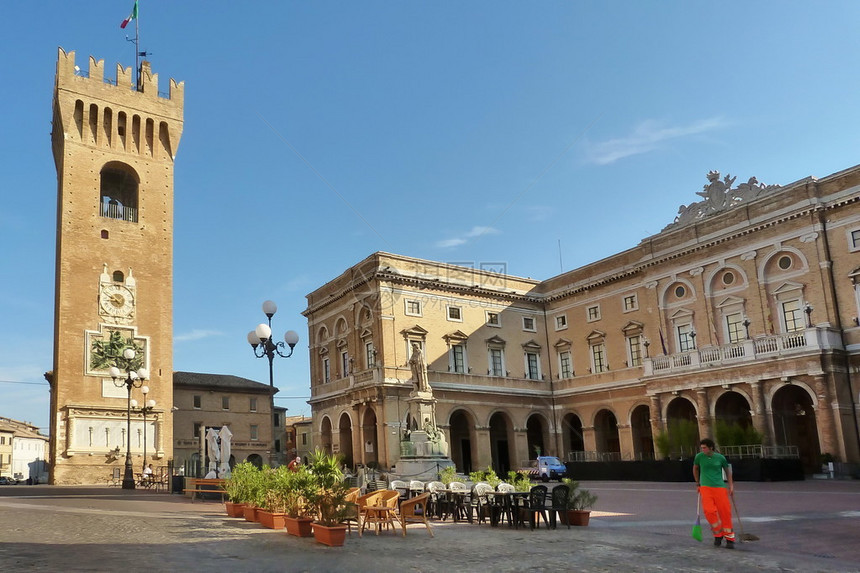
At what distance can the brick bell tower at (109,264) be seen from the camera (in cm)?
4188

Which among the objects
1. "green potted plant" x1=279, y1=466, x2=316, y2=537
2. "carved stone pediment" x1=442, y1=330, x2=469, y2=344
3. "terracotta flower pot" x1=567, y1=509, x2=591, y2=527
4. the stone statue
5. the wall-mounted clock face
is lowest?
"terracotta flower pot" x1=567, y1=509, x2=591, y2=527

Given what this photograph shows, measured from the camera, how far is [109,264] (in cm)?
4481

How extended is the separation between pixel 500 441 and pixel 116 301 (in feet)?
82.4

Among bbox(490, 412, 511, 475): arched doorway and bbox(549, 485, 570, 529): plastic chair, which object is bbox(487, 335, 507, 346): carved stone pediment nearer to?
bbox(490, 412, 511, 475): arched doorway

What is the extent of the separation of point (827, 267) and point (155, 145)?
132 ft

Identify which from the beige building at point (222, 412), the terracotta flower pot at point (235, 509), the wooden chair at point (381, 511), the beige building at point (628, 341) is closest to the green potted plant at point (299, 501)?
the wooden chair at point (381, 511)

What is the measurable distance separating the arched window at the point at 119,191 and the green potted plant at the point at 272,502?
120 feet

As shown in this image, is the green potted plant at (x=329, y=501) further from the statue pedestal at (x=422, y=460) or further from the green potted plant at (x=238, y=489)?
the statue pedestal at (x=422, y=460)

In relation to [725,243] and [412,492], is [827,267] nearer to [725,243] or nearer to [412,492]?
[725,243]

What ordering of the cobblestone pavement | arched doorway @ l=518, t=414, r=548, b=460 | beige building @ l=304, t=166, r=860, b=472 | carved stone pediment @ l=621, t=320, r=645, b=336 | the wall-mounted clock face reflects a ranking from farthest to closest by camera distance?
arched doorway @ l=518, t=414, r=548, b=460 → the wall-mounted clock face → carved stone pediment @ l=621, t=320, r=645, b=336 → beige building @ l=304, t=166, r=860, b=472 → the cobblestone pavement

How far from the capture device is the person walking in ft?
34.0

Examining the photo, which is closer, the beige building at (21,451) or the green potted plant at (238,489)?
the green potted plant at (238,489)

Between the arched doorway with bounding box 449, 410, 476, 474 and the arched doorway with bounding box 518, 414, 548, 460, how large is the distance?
12.7ft

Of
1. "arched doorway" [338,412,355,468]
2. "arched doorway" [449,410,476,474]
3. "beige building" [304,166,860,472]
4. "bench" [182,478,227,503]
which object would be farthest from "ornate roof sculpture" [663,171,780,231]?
"bench" [182,478,227,503]
